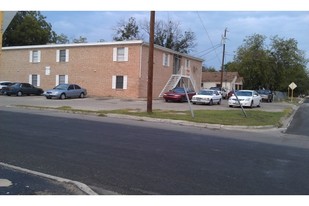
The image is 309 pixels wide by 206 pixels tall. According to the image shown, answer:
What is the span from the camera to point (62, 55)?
4178 centimetres

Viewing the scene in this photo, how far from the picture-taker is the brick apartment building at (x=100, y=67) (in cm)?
3697

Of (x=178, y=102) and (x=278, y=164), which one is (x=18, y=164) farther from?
(x=178, y=102)

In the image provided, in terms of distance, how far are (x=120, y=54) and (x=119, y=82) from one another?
9.20 feet

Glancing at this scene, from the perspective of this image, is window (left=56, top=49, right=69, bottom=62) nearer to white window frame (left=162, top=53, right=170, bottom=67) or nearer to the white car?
white window frame (left=162, top=53, right=170, bottom=67)

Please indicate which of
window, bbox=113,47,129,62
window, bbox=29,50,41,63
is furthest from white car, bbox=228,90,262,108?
window, bbox=29,50,41,63

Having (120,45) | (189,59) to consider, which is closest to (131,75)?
(120,45)

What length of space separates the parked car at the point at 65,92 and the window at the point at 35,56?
364 inches

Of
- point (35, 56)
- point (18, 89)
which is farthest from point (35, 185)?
point (35, 56)

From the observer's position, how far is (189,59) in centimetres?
4916

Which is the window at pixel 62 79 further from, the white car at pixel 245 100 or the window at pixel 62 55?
the white car at pixel 245 100

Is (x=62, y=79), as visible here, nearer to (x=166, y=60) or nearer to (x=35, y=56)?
(x=35, y=56)

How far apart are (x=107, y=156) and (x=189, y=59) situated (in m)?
41.6

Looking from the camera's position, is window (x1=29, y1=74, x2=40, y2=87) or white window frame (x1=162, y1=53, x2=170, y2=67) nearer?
white window frame (x1=162, y1=53, x2=170, y2=67)

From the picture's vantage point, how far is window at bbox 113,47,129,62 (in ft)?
123
